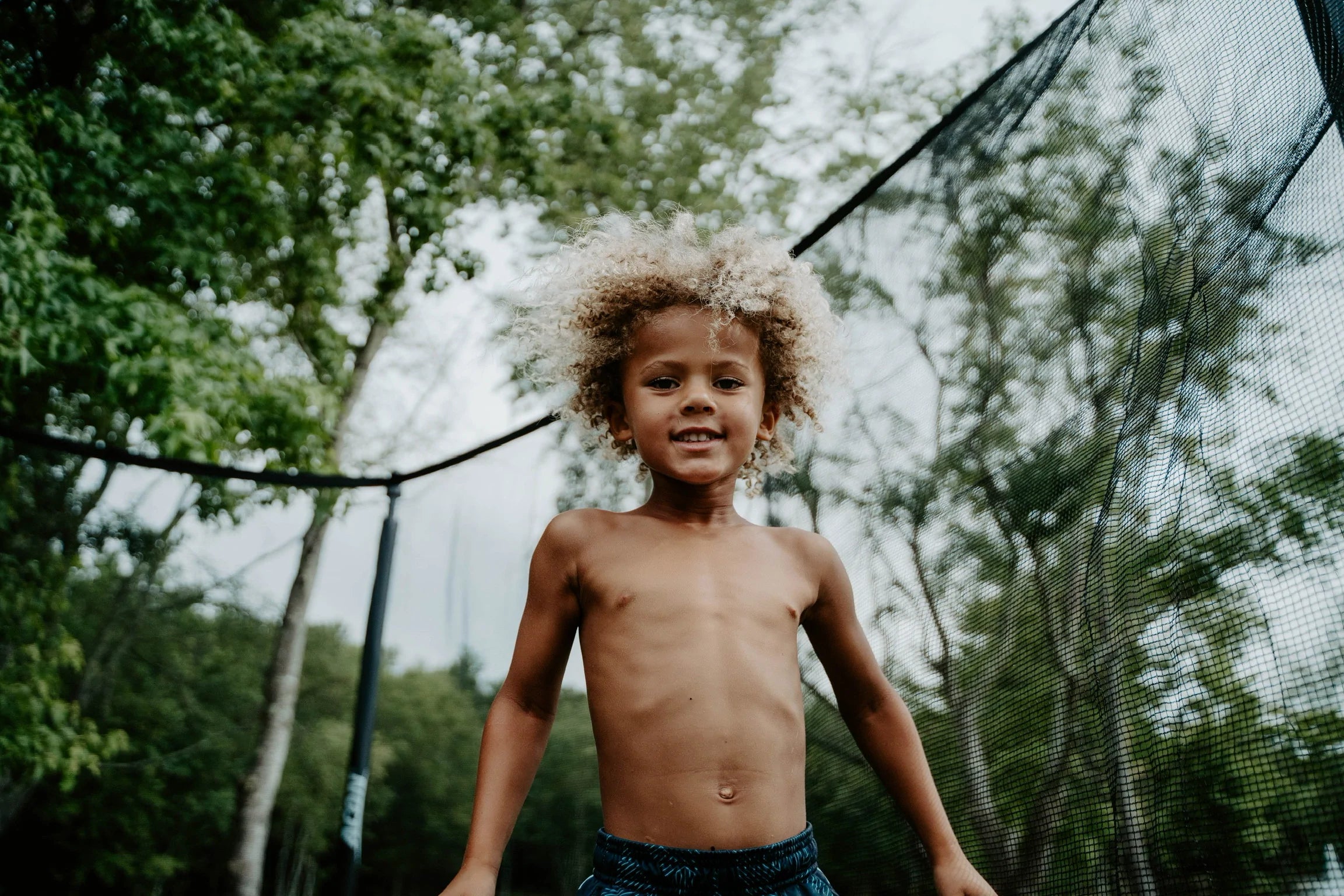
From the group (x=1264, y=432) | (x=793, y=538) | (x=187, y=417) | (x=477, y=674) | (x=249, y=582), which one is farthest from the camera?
(x=249, y=582)

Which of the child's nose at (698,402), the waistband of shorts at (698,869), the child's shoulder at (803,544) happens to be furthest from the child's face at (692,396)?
the waistband of shorts at (698,869)

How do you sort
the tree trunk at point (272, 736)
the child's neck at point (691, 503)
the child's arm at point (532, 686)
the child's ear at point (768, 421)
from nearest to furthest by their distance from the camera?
1. the child's arm at point (532, 686)
2. the child's neck at point (691, 503)
3. the child's ear at point (768, 421)
4. the tree trunk at point (272, 736)

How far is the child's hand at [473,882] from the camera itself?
0.92 m

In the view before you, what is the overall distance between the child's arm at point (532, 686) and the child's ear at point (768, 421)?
29 centimetres

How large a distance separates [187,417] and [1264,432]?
2.88 meters

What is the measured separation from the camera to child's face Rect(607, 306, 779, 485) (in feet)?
3.51

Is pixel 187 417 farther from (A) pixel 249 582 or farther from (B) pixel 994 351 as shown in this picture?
(B) pixel 994 351

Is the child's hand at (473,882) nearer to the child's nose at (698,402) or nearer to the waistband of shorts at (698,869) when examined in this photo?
the waistband of shorts at (698,869)

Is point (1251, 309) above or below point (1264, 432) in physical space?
above

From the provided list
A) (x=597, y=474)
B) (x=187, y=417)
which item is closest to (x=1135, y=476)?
(x=597, y=474)

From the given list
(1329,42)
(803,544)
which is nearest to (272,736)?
(803,544)

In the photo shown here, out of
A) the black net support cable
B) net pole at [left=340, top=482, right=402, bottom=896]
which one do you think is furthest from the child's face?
net pole at [left=340, top=482, right=402, bottom=896]

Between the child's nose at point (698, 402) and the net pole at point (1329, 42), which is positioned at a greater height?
the net pole at point (1329, 42)

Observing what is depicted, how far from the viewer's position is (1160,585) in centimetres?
93
